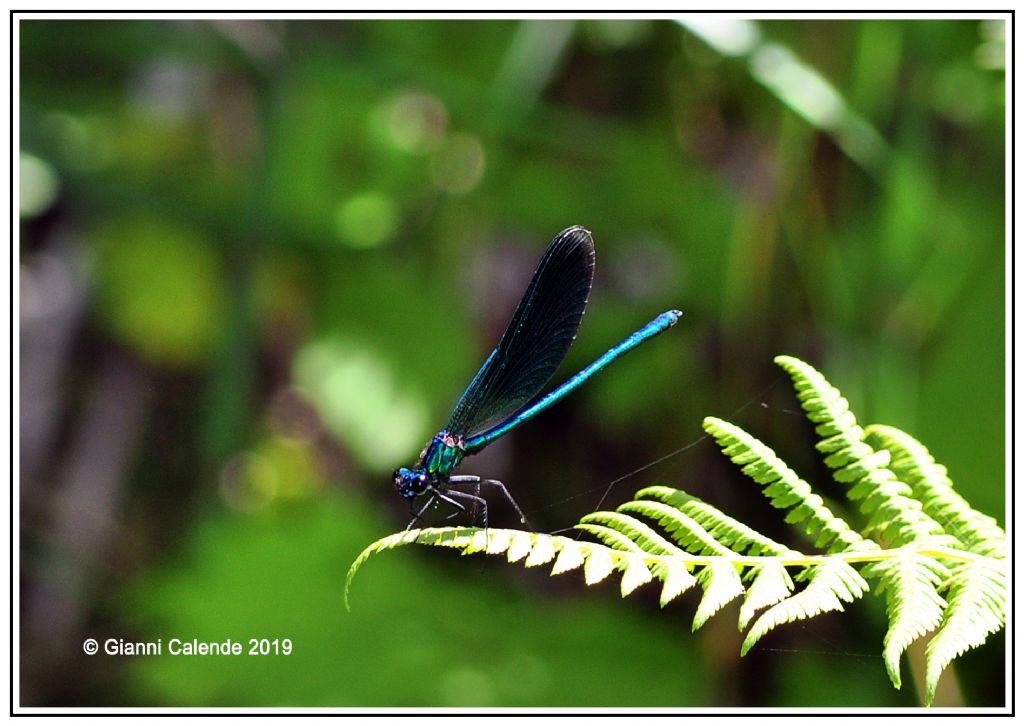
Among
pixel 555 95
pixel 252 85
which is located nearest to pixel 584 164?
pixel 555 95

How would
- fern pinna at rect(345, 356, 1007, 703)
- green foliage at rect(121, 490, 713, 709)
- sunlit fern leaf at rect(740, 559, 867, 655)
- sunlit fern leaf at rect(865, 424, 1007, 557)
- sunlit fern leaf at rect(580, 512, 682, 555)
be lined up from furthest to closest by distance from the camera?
green foliage at rect(121, 490, 713, 709) → sunlit fern leaf at rect(865, 424, 1007, 557) → sunlit fern leaf at rect(580, 512, 682, 555) → fern pinna at rect(345, 356, 1007, 703) → sunlit fern leaf at rect(740, 559, 867, 655)

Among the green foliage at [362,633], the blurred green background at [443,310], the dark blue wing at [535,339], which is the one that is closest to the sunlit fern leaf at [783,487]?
the dark blue wing at [535,339]

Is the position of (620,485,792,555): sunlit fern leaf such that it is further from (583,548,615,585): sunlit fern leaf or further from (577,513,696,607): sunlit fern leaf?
(583,548,615,585): sunlit fern leaf

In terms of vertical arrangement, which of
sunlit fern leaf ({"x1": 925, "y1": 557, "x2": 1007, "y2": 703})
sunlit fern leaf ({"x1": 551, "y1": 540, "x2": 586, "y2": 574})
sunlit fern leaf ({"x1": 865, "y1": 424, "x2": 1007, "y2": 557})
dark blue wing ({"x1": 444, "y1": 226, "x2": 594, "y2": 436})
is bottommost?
sunlit fern leaf ({"x1": 925, "y1": 557, "x2": 1007, "y2": 703})

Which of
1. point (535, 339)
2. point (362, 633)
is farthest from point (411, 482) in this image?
point (362, 633)

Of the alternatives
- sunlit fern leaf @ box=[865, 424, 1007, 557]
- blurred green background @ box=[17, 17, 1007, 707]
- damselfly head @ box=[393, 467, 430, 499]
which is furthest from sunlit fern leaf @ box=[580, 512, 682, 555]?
blurred green background @ box=[17, 17, 1007, 707]

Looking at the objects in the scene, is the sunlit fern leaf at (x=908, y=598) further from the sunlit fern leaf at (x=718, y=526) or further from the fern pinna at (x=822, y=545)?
the sunlit fern leaf at (x=718, y=526)
